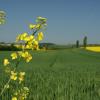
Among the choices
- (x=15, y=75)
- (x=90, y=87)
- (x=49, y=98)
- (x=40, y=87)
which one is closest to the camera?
(x=15, y=75)

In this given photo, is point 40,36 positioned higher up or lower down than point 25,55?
higher up

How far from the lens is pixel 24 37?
2771mm

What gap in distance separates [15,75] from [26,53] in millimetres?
245

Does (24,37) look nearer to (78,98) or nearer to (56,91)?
(78,98)

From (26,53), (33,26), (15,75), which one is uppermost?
(33,26)

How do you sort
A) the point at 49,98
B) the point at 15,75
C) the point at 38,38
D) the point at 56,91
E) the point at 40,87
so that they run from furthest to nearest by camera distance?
the point at 40,87
the point at 56,91
the point at 49,98
the point at 15,75
the point at 38,38

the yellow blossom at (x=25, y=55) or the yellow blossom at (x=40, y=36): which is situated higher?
the yellow blossom at (x=40, y=36)

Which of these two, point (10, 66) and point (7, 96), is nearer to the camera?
point (10, 66)

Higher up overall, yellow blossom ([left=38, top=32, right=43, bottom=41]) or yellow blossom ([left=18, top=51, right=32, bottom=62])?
yellow blossom ([left=38, top=32, right=43, bottom=41])

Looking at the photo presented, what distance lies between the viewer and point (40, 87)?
25.4ft

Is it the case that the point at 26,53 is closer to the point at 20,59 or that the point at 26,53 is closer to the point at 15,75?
the point at 20,59

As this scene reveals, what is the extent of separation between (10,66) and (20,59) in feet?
0.85

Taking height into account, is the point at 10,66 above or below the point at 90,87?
above

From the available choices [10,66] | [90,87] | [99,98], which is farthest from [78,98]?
[10,66]
